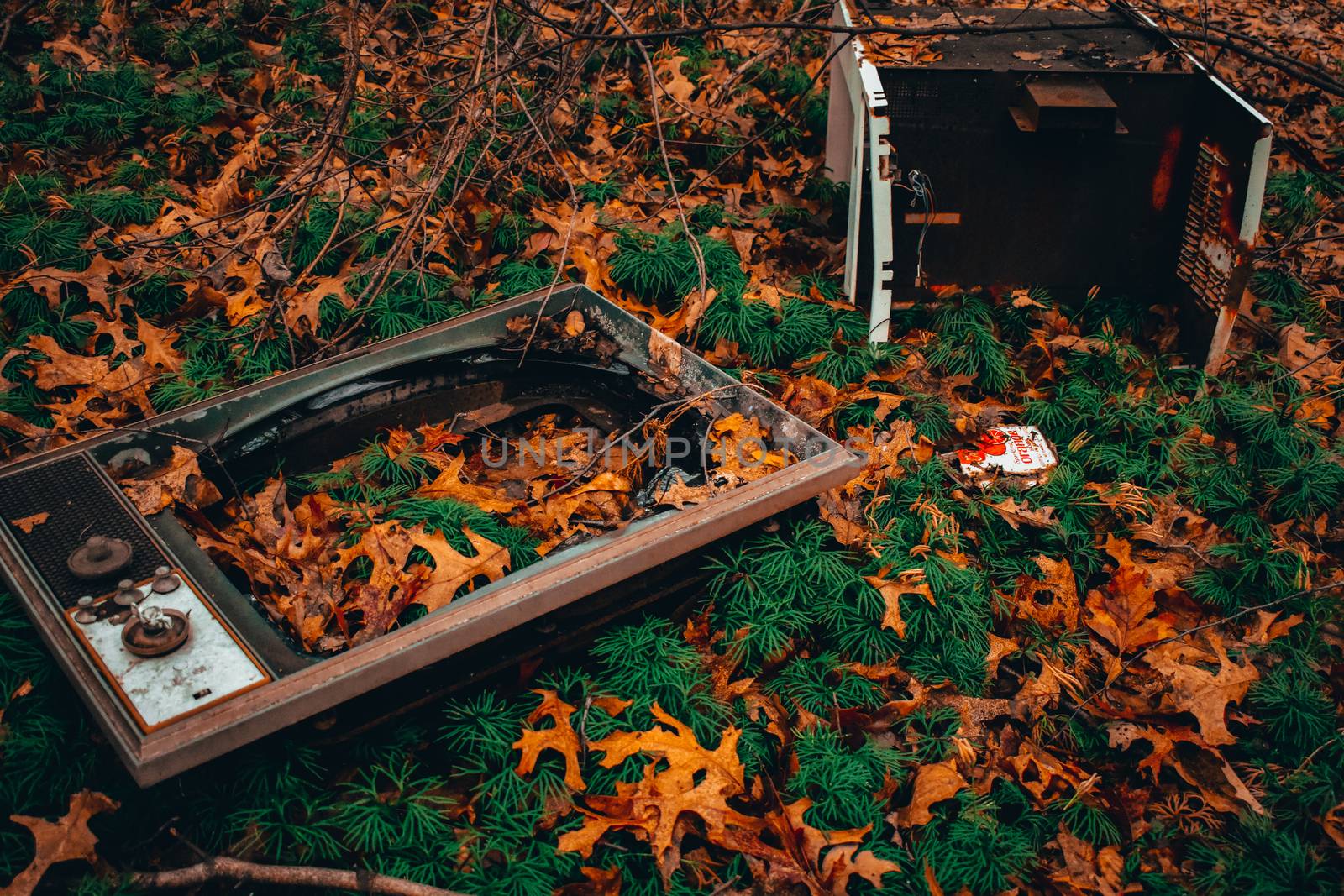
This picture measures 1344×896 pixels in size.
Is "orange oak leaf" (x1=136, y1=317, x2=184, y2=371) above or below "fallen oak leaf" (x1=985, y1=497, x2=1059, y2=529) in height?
above

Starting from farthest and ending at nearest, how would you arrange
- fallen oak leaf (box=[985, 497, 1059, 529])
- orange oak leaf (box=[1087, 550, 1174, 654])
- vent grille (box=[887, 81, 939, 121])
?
vent grille (box=[887, 81, 939, 121])
fallen oak leaf (box=[985, 497, 1059, 529])
orange oak leaf (box=[1087, 550, 1174, 654])

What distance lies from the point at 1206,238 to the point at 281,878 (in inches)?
159

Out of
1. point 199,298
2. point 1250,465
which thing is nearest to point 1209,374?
point 1250,465

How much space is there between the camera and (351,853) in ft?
7.47

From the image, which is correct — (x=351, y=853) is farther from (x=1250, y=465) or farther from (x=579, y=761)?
(x=1250, y=465)

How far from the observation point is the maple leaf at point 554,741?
2.42 metres

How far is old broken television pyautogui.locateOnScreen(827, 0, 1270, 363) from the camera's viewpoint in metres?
3.66

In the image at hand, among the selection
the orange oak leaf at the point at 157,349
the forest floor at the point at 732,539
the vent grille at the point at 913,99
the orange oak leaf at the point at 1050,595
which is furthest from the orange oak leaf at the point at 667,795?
the vent grille at the point at 913,99

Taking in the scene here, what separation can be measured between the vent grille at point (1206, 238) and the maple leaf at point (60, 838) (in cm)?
424

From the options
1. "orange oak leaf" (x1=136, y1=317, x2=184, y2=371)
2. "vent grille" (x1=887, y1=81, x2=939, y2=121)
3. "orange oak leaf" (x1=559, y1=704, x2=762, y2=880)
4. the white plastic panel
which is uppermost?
"vent grille" (x1=887, y1=81, x2=939, y2=121)

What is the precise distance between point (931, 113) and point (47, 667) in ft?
12.0

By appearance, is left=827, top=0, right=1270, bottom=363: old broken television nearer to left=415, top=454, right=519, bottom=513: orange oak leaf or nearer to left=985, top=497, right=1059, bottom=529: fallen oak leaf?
left=985, top=497, right=1059, bottom=529: fallen oak leaf

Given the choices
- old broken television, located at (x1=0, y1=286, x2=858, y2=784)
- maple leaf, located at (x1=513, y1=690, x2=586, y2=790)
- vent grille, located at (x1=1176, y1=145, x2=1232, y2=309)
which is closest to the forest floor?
maple leaf, located at (x1=513, y1=690, x2=586, y2=790)

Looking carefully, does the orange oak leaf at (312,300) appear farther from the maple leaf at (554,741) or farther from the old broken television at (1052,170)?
the old broken television at (1052,170)
